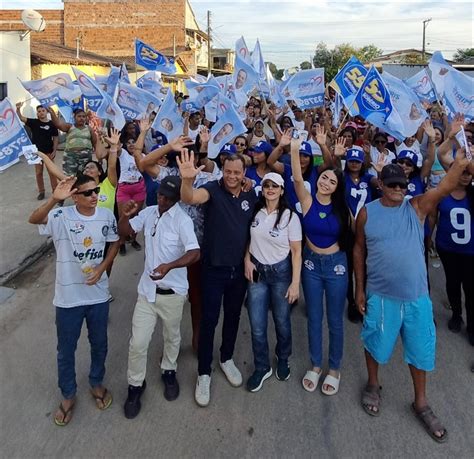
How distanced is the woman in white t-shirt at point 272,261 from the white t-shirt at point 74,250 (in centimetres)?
114

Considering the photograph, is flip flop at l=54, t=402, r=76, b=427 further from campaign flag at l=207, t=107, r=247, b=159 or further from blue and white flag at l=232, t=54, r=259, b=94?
blue and white flag at l=232, t=54, r=259, b=94

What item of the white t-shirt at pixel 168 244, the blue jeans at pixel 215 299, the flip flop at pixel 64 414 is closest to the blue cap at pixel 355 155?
the blue jeans at pixel 215 299

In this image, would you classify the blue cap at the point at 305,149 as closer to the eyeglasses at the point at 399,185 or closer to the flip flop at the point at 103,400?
the eyeglasses at the point at 399,185

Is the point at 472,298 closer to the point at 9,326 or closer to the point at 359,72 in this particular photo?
the point at 359,72

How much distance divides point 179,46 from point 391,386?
4130 cm

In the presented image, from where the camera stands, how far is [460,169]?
9.39 ft

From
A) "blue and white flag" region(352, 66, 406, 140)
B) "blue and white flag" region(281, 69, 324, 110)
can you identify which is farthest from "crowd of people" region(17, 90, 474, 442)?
"blue and white flag" region(281, 69, 324, 110)

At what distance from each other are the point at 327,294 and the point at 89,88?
16.8ft

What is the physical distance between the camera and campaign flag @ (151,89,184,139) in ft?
17.1

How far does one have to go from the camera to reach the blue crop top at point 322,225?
3.28 metres

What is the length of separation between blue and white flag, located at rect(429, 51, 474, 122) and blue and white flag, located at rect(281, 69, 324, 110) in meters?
3.02

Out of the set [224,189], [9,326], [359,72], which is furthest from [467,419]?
[359,72]

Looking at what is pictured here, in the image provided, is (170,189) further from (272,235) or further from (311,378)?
(311,378)

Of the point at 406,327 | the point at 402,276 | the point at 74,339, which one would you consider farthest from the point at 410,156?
the point at 74,339
